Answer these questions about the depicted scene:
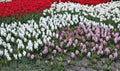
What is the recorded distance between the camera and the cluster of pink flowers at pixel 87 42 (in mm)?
8883

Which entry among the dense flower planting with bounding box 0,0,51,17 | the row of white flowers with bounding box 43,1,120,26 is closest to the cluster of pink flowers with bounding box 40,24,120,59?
the row of white flowers with bounding box 43,1,120,26

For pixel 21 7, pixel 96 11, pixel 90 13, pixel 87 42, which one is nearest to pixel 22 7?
pixel 21 7

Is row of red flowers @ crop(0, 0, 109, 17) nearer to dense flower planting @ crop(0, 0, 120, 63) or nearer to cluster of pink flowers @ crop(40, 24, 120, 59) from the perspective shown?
dense flower planting @ crop(0, 0, 120, 63)

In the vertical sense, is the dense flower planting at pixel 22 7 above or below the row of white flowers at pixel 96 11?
above

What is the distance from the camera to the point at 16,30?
33.7 feet

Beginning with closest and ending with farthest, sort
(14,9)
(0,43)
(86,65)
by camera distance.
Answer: (86,65) < (0,43) < (14,9)

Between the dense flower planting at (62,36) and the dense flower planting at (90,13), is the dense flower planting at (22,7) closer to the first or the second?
the dense flower planting at (62,36)

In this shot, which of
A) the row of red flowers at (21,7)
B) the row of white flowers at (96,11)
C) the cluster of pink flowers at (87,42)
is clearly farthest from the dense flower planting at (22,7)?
the cluster of pink flowers at (87,42)

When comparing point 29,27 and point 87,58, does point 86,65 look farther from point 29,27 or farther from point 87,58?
point 29,27

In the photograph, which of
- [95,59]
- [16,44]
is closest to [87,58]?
[95,59]

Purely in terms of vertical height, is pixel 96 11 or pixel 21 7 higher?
pixel 21 7

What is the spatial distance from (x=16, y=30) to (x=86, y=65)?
114 inches

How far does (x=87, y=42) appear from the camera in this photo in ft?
30.6

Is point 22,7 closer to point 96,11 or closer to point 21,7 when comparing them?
point 21,7
